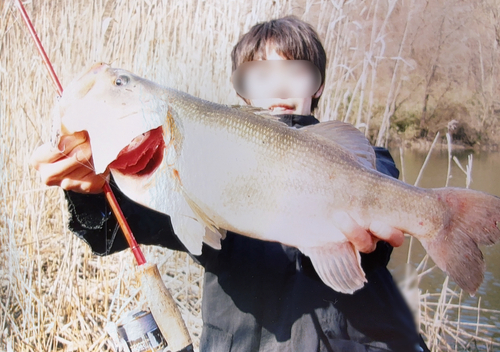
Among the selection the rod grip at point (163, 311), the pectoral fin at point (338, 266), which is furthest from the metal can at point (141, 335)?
the pectoral fin at point (338, 266)

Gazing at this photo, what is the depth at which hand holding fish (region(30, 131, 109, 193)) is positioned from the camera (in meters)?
0.79

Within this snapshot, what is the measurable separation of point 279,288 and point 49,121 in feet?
3.54

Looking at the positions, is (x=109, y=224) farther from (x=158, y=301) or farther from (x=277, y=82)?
(x=277, y=82)

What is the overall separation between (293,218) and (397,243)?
25 cm

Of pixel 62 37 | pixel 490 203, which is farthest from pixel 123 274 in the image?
pixel 490 203

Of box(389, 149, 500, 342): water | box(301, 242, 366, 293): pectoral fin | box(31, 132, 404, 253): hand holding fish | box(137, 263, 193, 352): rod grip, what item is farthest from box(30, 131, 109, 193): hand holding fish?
box(389, 149, 500, 342): water

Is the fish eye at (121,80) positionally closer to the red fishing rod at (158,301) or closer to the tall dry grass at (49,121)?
the red fishing rod at (158,301)

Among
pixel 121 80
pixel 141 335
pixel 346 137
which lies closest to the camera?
pixel 121 80

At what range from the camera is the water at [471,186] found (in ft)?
5.00

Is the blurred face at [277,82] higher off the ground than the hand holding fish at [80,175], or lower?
higher

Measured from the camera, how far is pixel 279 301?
1066 millimetres

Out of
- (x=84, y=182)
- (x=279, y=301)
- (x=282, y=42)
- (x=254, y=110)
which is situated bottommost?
(x=279, y=301)

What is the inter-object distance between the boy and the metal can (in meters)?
0.14

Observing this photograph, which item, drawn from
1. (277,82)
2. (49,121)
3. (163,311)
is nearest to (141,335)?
(163,311)
